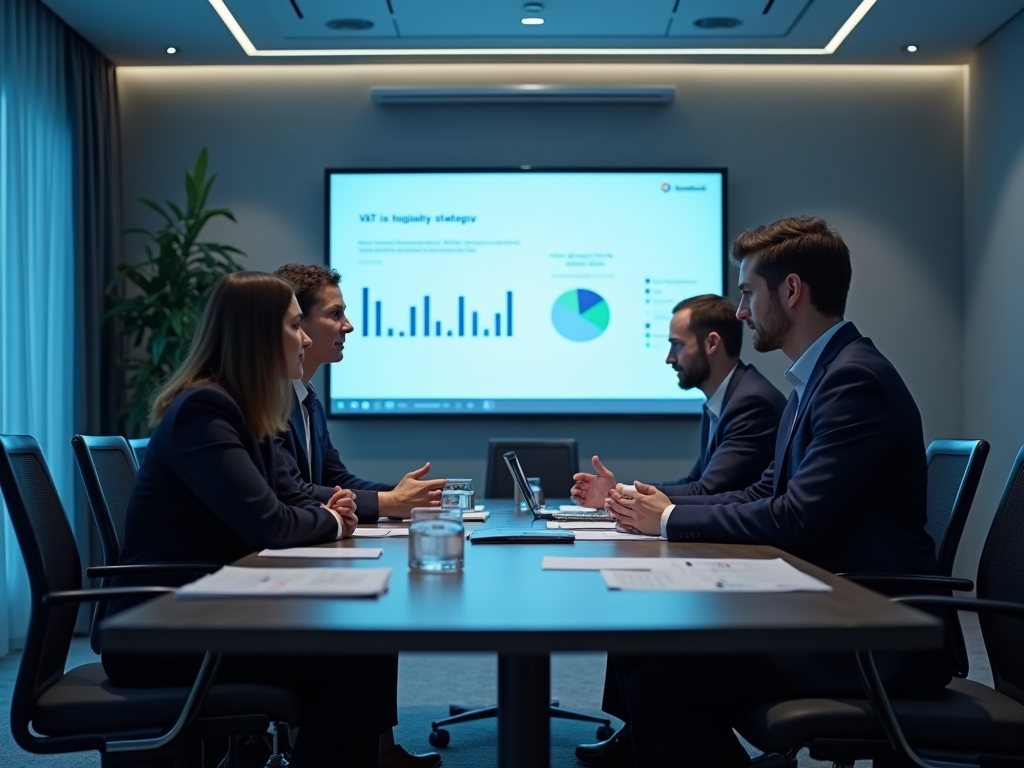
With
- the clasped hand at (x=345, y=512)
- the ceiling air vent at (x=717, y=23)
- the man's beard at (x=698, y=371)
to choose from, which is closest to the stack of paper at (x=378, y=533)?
the clasped hand at (x=345, y=512)

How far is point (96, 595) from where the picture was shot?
1833mm

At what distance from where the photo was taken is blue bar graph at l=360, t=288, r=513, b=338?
5.75m

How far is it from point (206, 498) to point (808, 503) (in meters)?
1.16

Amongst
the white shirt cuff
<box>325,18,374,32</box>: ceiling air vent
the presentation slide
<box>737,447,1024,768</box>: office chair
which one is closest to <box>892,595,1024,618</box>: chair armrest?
<box>737,447,1024,768</box>: office chair

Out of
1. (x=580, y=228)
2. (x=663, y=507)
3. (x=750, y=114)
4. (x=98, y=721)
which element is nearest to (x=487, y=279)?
(x=580, y=228)

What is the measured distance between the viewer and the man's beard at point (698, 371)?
12.4 feet

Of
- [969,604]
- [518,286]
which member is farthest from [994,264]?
[969,604]

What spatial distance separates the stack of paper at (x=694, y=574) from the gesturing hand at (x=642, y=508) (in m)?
0.40

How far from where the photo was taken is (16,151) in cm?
480

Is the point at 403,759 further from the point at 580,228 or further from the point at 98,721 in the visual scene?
the point at 580,228

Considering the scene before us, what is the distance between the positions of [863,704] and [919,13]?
4.24 metres

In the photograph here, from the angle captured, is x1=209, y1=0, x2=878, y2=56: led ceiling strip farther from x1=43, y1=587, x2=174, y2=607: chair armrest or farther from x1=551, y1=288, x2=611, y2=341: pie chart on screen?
x1=43, y1=587, x2=174, y2=607: chair armrest

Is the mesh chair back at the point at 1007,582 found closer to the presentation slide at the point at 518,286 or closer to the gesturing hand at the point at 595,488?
the gesturing hand at the point at 595,488

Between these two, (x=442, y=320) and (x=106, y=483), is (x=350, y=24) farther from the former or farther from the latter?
(x=106, y=483)
